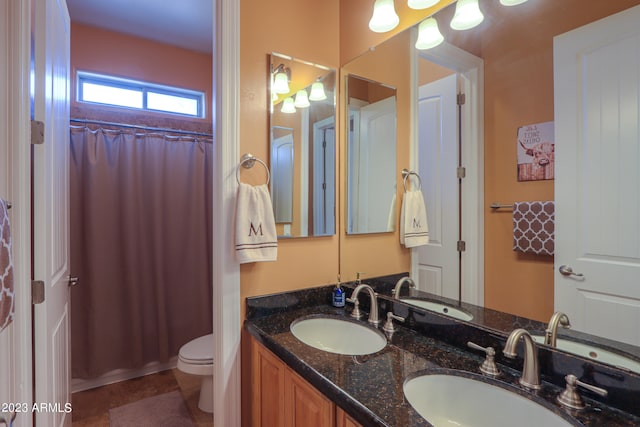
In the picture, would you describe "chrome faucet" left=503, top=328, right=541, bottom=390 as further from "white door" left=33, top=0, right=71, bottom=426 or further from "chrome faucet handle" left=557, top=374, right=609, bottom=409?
"white door" left=33, top=0, right=71, bottom=426

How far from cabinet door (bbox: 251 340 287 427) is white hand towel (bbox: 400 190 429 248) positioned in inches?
29.8

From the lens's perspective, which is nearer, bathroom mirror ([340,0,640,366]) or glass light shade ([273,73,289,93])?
bathroom mirror ([340,0,640,366])

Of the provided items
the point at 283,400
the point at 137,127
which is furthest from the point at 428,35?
the point at 137,127

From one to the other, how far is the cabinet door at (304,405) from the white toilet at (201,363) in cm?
98

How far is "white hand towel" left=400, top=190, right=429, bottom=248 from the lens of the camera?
136cm

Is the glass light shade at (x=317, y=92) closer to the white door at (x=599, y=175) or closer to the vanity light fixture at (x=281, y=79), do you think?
the vanity light fixture at (x=281, y=79)

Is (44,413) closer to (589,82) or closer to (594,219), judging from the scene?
(594,219)

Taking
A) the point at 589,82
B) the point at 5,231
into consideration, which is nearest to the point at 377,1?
the point at 589,82

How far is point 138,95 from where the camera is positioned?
272 cm

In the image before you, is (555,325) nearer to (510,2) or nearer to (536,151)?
(536,151)

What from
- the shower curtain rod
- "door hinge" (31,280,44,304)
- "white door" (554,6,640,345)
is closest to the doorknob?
"white door" (554,6,640,345)

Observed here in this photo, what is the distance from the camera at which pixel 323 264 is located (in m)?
1.68

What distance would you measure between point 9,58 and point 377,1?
142cm

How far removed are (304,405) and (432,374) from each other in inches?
16.5
